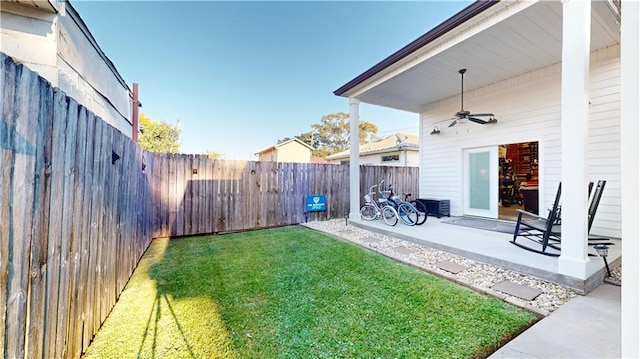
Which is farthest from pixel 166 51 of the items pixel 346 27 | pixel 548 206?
pixel 548 206

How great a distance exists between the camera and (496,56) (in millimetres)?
4887

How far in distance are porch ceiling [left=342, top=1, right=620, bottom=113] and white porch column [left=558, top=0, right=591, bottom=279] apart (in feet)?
2.73

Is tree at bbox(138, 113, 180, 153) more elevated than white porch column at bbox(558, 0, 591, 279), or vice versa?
tree at bbox(138, 113, 180, 153)

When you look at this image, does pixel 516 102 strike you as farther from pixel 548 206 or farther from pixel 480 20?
pixel 480 20

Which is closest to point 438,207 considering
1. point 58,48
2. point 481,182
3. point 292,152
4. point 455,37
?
point 481,182

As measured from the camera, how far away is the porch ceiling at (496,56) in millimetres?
3729

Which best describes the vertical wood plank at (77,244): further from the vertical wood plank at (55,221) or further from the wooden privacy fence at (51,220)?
the vertical wood plank at (55,221)

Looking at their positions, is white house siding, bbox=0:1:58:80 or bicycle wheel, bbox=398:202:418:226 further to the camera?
bicycle wheel, bbox=398:202:418:226

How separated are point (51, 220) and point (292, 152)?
20140 mm

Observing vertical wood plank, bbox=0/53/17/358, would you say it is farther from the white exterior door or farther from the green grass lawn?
the white exterior door

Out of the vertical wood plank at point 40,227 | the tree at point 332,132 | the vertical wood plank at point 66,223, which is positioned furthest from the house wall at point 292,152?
the vertical wood plank at point 40,227

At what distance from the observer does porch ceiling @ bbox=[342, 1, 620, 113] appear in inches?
147

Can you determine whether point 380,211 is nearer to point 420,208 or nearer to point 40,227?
point 420,208

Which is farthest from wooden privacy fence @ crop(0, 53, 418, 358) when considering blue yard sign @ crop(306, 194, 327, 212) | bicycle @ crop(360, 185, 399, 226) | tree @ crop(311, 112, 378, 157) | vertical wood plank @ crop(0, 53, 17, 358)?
tree @ crop(311, 112, 378, 157)
